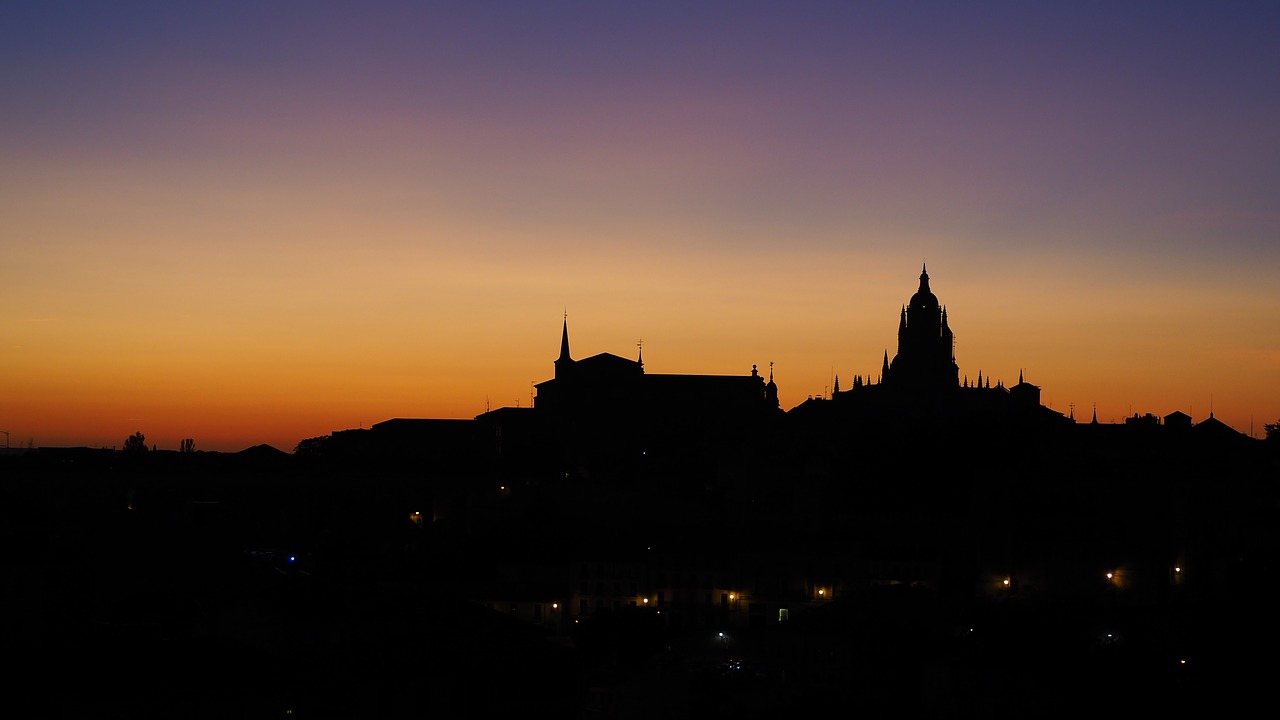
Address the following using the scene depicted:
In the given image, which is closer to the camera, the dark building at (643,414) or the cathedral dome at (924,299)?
the dark building at (643,414)

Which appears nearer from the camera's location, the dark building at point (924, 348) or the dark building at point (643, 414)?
the dark building at point (643, 414)

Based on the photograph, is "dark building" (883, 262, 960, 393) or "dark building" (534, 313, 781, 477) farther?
"dark building" (883, 262, 960, 393)

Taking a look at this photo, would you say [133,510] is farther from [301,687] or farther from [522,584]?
[301,687]

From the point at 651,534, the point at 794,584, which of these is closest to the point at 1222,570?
the point at 794,584

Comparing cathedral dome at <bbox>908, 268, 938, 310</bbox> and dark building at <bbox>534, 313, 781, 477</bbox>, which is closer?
dark building at <bbox>534, 313, 781, 477</bbox>

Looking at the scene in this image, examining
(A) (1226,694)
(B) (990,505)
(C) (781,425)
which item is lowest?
(A) (1226,694)

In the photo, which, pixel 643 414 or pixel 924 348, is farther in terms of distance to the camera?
pixel 924 348

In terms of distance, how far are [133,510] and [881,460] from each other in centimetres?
6814

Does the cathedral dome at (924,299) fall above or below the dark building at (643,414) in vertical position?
above

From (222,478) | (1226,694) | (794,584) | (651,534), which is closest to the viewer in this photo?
(1226,694)

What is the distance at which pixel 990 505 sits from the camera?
79188 mm

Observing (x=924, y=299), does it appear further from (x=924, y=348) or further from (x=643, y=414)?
(x=643, y=414)

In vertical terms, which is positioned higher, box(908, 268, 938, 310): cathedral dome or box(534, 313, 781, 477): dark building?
box(908, 268, 938, 310): cathedral dome

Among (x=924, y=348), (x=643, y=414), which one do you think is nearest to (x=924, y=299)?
(x=924, y=348)
